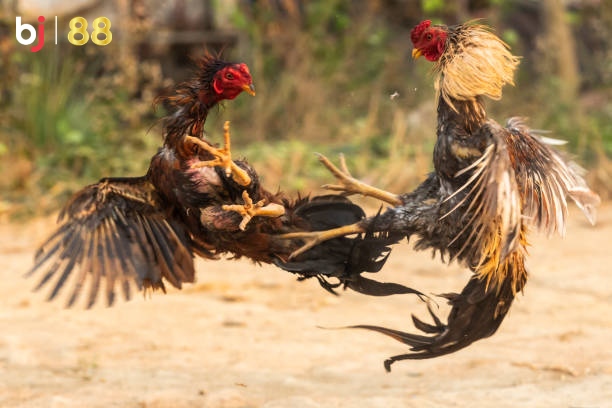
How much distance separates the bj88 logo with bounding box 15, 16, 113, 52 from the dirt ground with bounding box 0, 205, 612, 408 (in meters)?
3.04

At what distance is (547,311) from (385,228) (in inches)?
95.2

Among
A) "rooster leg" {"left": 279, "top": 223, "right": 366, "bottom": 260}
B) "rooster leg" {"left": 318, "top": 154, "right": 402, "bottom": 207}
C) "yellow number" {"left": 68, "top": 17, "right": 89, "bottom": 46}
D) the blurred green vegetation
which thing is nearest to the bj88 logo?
"yellow number" {"left": 68, "top": 17, "right": 89, "bottom": 46}

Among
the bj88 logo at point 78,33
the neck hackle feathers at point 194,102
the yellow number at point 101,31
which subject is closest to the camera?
the neck hackle feathers at point 194,102

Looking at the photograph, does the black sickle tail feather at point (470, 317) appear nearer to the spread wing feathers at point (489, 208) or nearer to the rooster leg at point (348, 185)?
the spread wing feathers at point (489, 208)

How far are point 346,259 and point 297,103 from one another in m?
6.30

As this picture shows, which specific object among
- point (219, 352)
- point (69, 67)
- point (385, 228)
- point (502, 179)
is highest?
point (69, 67)

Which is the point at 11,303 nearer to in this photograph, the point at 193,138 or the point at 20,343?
the point at 20,343

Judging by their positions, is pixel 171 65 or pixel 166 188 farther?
pixel 171 65

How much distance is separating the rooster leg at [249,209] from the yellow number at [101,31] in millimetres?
6319

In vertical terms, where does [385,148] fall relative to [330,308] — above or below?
above

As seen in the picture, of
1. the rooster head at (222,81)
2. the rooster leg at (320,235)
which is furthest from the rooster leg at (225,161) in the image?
the rooster leg at (320,235)

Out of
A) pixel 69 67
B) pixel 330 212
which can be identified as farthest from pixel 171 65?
pixel 330 212

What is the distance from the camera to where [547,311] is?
17.4 ft

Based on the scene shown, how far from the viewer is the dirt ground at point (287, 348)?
13.0ft
